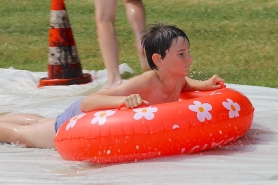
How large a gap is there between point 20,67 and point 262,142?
362 cm

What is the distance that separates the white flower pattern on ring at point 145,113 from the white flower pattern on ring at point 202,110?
0.64 feet

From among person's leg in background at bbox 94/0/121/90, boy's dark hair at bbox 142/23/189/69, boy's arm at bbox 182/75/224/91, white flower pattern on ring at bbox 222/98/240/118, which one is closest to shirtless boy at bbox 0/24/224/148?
boy's dark hair at bbox 142/23/189/69

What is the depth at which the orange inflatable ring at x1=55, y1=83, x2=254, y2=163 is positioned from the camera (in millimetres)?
3160

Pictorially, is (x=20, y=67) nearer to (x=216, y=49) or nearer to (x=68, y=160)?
(x=216, y=49)

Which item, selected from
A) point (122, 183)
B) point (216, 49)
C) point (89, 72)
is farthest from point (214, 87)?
point (216, 49)

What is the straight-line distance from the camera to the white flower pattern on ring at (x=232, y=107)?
10.9 feet

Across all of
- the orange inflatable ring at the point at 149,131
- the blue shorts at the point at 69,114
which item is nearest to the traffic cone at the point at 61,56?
the blue shorts at the point at 69,114

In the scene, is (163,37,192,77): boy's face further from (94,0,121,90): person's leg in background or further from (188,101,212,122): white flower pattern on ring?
(94,0,121,90): person's leg in background

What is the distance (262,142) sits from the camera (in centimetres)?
351

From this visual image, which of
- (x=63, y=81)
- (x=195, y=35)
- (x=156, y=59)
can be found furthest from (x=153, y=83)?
(x=195, y=35)

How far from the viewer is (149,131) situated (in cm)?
315

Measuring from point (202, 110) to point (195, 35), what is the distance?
14.3 ft

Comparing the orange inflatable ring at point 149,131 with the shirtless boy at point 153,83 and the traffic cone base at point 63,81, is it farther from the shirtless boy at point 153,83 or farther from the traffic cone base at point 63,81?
the traffic cone base at point 63,81

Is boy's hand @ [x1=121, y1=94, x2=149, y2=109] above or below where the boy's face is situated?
below
